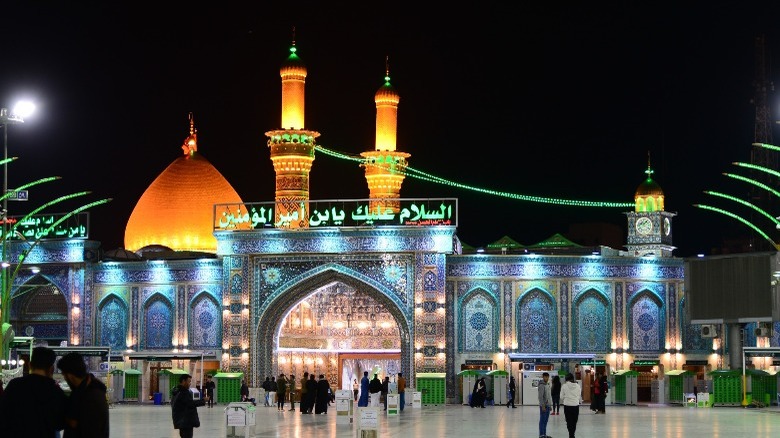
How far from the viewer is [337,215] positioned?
4381 cm

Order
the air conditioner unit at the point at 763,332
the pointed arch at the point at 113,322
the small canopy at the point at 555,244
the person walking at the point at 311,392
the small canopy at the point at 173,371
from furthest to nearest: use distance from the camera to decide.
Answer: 1. the small canopy at the point at 555,244
2. the pointed arch at the point at 113,322
3. the small canopy at the point at 173,371
4. the air conditioner unit at the point at 763,332
5. the person walking at the point at 311,392

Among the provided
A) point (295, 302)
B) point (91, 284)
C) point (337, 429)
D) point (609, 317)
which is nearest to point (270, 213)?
point (295, 302)

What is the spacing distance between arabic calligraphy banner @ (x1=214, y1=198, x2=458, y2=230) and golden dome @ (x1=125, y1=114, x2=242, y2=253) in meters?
6.39

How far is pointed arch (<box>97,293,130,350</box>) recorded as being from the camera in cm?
4588

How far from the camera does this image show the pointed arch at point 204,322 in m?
45.0

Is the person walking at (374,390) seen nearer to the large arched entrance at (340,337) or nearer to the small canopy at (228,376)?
the small canopy at (228,376)

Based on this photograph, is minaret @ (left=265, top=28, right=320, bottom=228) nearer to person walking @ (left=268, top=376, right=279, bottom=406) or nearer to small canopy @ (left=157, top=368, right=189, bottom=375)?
small canopy @ (left=157, top=368, right=189, bottom=375)

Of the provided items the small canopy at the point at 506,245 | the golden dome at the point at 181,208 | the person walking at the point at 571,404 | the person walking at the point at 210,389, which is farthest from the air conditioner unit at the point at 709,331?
the person walking at the point at 571,404

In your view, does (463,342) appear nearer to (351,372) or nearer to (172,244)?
(351,372)

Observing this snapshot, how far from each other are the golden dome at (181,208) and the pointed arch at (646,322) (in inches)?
633

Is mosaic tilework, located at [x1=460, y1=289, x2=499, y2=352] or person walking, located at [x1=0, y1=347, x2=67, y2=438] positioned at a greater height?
mosaic tilework, located at [x1=460, y1=289, x2=499, y2=352]

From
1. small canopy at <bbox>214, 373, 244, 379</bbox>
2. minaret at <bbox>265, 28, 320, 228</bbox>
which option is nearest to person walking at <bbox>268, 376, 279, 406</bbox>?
small canopy at <bbox>214, 373, 244, 379</bbox>

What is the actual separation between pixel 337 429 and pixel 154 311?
20.4 m

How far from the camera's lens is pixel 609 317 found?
44219mm
